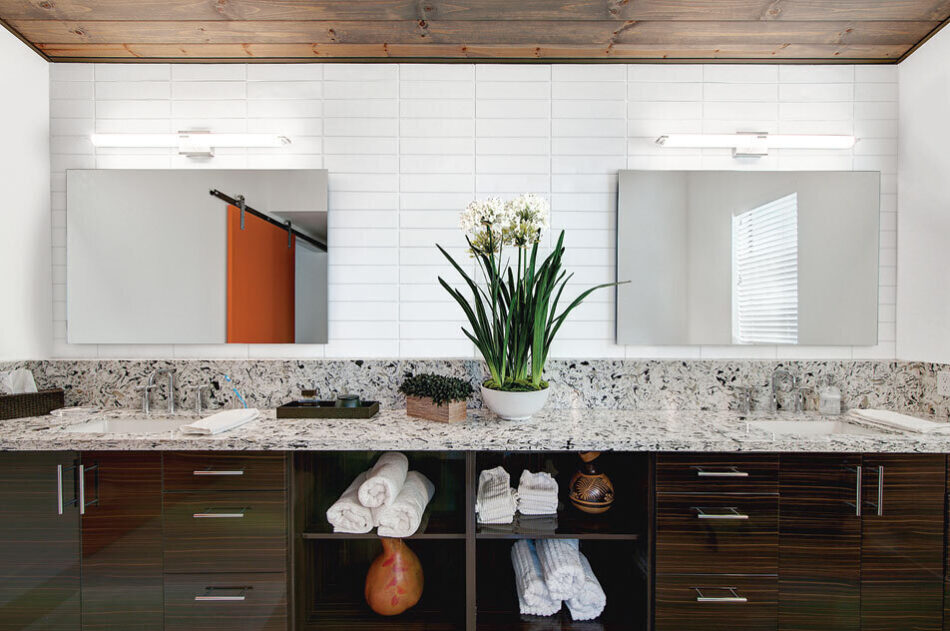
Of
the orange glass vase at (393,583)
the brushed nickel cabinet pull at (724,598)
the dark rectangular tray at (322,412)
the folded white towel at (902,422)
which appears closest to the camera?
the brushed nickel cabinet pull at (724,598)

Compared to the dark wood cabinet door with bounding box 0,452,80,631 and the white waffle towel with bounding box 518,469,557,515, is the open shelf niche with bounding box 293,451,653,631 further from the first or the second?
the dark wood cabinet door with bounding box 0,452,80,631

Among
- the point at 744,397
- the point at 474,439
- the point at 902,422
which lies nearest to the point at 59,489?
the point at 474,439

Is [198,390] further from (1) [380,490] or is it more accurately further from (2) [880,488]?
(2) [880,488]

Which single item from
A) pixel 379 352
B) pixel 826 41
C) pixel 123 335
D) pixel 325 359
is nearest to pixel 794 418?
pixel 826 41

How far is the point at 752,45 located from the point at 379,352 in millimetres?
2240

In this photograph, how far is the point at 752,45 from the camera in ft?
7.11

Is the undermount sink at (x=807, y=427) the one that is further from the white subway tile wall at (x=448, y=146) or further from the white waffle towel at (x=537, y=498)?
the white waffle towel at (x=537, y=498)

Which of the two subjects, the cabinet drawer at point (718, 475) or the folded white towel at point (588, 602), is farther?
the folded white towel at point (588, 602)

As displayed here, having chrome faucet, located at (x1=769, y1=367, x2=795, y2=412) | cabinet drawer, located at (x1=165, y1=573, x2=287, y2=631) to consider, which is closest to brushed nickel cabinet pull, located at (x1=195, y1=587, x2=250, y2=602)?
cabinet drawer, located at (x1=165, y1=573, x2=287, y2=631)

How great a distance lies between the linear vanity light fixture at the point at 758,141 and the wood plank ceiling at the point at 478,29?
40 centimetres

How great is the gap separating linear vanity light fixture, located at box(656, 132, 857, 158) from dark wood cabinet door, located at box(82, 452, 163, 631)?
252cm

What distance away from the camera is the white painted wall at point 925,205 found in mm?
2049

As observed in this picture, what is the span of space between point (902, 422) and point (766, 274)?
0.78 meters

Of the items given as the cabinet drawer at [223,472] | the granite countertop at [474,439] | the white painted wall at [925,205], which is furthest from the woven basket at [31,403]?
the white painted wall at [925,205]
